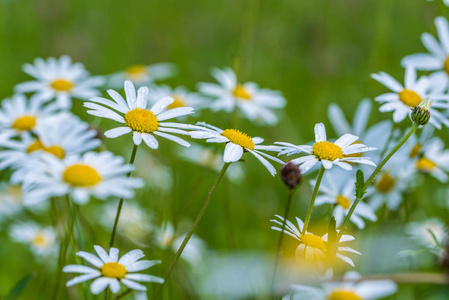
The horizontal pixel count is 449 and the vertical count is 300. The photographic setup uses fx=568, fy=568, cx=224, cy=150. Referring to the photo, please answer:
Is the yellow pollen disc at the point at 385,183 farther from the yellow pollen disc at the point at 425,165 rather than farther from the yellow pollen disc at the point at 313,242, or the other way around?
the yellow pollen disc at the point at 313,242

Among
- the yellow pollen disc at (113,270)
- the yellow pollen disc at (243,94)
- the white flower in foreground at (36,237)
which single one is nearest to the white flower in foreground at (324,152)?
the yellow pollen disc at (113,270)

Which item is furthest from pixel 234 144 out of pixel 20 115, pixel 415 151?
pixel 20 115

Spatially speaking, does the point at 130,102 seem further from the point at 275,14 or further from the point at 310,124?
the point at 275,14

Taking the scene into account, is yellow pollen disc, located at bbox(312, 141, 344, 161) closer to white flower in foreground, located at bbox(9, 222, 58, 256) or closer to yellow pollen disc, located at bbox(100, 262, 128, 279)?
yellow pollen disc, located at bbox(100, 262, 128, 279)

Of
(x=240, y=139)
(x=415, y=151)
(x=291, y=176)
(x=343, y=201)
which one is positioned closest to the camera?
(x=291, y=176)

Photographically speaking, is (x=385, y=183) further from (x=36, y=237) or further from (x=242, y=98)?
(x=36, y=237)

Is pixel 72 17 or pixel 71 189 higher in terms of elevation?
pixel 72 17

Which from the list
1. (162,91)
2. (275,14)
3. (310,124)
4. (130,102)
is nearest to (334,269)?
(130,102)
